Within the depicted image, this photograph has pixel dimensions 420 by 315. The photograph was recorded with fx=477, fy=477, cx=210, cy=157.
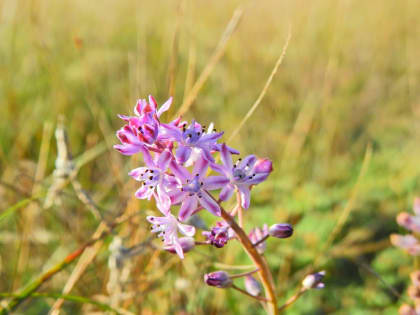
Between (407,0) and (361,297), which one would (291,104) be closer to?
(361,297)

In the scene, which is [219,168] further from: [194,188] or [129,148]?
[129,148]

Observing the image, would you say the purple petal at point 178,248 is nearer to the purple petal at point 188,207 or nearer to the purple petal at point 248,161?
the purple petal at point 188,207

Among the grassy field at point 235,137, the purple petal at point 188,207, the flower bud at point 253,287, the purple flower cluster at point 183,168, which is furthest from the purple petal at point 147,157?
the grassy field at point 235,137

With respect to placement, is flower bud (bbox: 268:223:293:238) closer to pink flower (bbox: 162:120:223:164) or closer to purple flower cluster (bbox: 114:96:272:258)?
purple flower cluster (bbox: 114:96:272:258)

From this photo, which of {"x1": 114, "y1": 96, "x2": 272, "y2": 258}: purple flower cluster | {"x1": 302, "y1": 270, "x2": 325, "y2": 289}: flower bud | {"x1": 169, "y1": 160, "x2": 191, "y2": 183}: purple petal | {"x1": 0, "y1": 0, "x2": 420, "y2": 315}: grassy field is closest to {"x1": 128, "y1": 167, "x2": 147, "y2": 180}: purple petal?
{"x1": 114, "y1": 96, "x2": 272, "y2": 258}: purple flower cluster

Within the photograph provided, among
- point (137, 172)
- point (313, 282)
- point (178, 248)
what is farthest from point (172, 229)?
point (313, 282)

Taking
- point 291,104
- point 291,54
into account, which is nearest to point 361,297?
point 291,104
